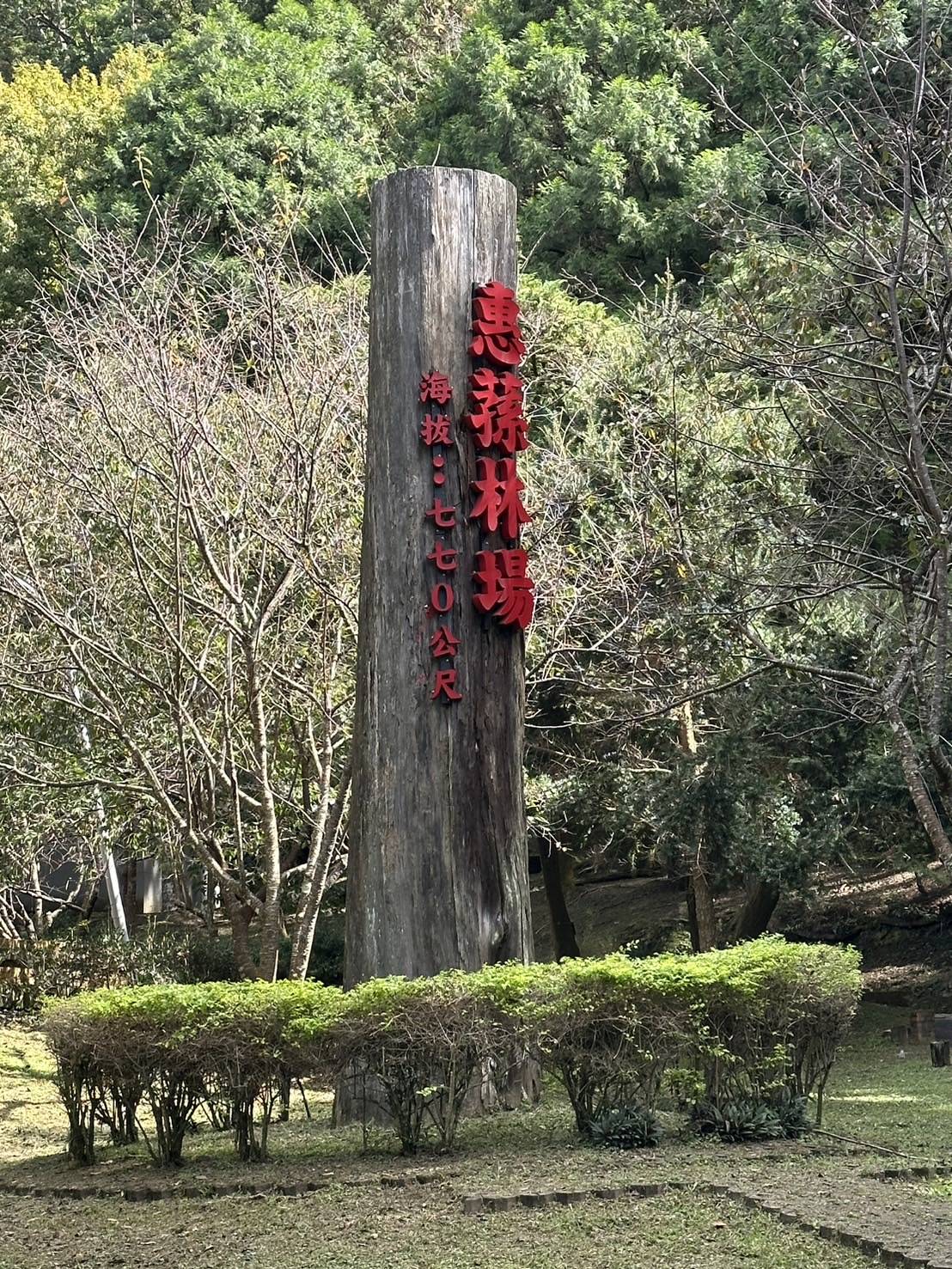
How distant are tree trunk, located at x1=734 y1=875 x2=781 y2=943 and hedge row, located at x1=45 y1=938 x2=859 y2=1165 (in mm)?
6550

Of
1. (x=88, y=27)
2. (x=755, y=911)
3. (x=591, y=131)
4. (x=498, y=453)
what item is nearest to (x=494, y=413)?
(x=498, y=453)

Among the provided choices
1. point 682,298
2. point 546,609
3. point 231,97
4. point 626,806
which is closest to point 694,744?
point 626,806

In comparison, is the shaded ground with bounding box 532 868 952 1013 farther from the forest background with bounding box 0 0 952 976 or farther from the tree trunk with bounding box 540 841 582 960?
the forest background with bounding box 0 0 952 976

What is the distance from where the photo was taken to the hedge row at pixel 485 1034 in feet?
21.2

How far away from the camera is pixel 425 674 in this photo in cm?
780

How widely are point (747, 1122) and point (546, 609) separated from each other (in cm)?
494

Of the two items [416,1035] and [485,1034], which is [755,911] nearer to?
[485,1034]

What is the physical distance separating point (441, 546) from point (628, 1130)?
2.91m

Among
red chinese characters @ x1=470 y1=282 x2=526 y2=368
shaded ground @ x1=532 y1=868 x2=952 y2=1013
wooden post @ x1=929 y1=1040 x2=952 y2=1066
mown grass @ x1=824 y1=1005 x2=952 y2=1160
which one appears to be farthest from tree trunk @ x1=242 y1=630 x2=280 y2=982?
shaded ground @ x1=532 y1=868 x2=952 y2=1013

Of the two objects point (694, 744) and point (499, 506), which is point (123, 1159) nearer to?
point (499, 506)

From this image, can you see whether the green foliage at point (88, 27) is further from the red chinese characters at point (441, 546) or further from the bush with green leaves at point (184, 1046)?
the bush with green leaves at point (184, 1046)

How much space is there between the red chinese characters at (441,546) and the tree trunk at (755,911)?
21.1 ft

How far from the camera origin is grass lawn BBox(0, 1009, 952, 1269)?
5.10 m

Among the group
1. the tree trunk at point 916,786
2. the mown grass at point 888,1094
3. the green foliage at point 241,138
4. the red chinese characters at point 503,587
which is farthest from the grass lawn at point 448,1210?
the green foliage at point 241,138
